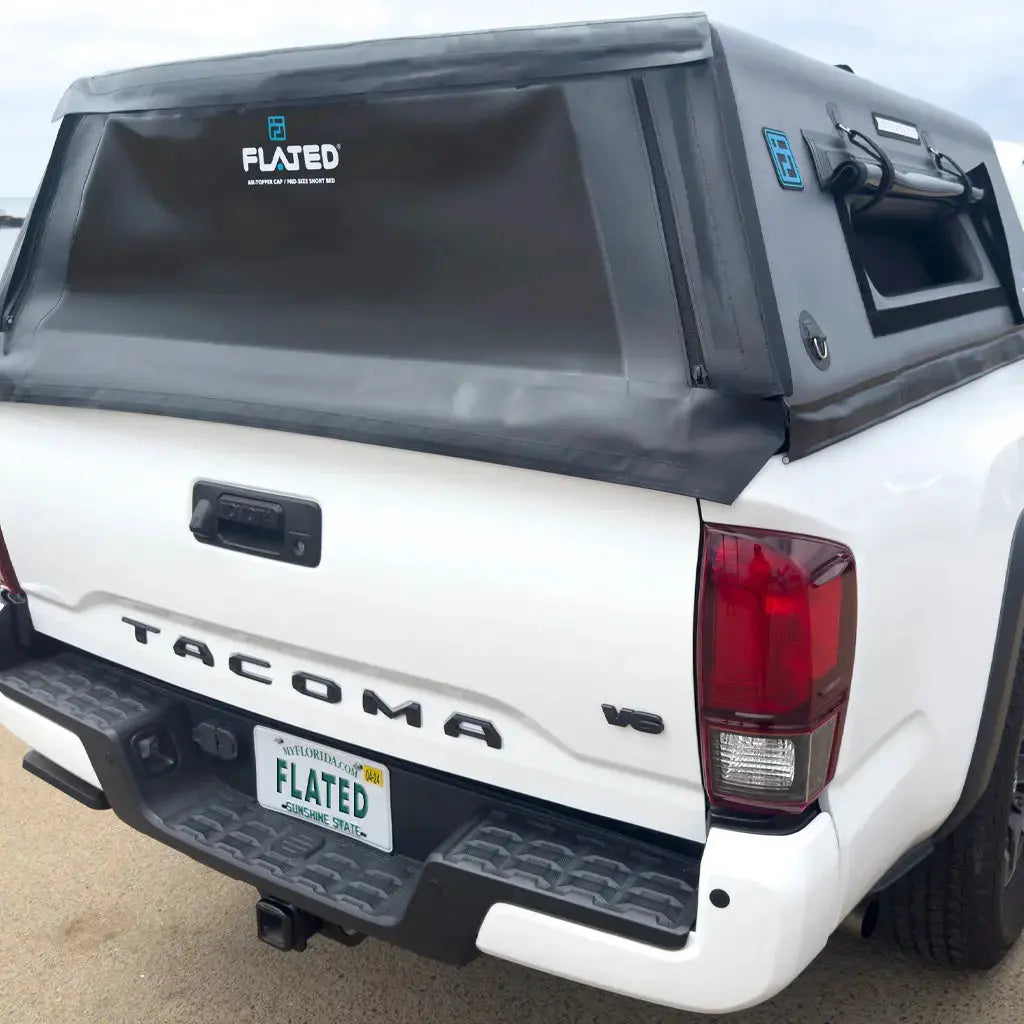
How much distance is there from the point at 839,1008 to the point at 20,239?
249 centimetres

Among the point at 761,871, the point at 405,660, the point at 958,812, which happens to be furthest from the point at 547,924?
the point at 958,812

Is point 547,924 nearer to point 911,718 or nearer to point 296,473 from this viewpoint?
point 911,718

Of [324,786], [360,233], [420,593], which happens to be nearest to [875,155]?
[360,233]

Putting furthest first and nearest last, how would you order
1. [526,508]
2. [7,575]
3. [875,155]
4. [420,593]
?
[7,575] → [875,155] → [420,593] → [526,508]

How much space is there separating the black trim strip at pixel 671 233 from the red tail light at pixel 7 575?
1.67 meters

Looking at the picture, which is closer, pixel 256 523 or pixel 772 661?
pixel 772 661

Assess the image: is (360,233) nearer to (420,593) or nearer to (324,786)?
(420,593)

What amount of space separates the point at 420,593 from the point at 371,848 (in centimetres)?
59

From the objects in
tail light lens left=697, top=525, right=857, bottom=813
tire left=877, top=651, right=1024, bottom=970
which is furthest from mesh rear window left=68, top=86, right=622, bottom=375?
tire left=877, top=651, right=1024, bottom=970

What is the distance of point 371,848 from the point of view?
2.11 m

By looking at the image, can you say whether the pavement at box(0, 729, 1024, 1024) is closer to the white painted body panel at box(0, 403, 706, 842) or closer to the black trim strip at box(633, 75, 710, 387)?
the white painted body panel at box(0, 403, 706, 842)

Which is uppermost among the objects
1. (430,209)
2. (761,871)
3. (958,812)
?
(430,209)

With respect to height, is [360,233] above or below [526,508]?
above

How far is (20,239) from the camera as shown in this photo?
248 centimetres
